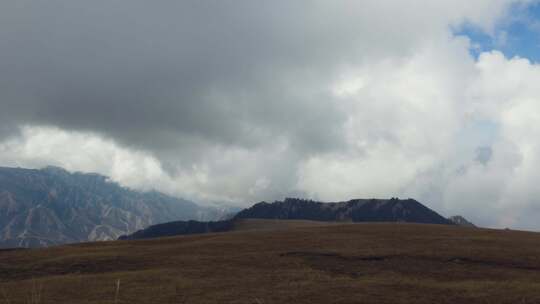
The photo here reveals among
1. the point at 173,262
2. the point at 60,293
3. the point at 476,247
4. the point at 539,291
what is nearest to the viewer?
the point at 539,291

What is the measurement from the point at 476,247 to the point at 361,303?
38112 mm

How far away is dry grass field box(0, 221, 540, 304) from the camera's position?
1511 inches

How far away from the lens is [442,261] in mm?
56750

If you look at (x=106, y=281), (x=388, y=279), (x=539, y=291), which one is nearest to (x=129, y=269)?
(x=106, y=281)

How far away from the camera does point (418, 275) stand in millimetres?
48812

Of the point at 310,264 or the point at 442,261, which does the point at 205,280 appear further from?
the point at 442,261

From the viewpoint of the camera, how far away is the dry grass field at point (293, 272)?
1511 inches

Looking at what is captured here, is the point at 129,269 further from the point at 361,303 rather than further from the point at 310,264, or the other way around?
the point at 361,303

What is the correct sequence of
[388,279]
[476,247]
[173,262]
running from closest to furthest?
[388,279] < [173,262] < [476,247]

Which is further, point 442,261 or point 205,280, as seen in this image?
point 442,261

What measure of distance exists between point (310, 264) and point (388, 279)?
11618mm

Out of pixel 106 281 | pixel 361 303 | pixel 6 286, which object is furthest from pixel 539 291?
pixel 6 286

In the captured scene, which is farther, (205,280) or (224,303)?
(205,280)

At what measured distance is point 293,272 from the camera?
50.2 meters
